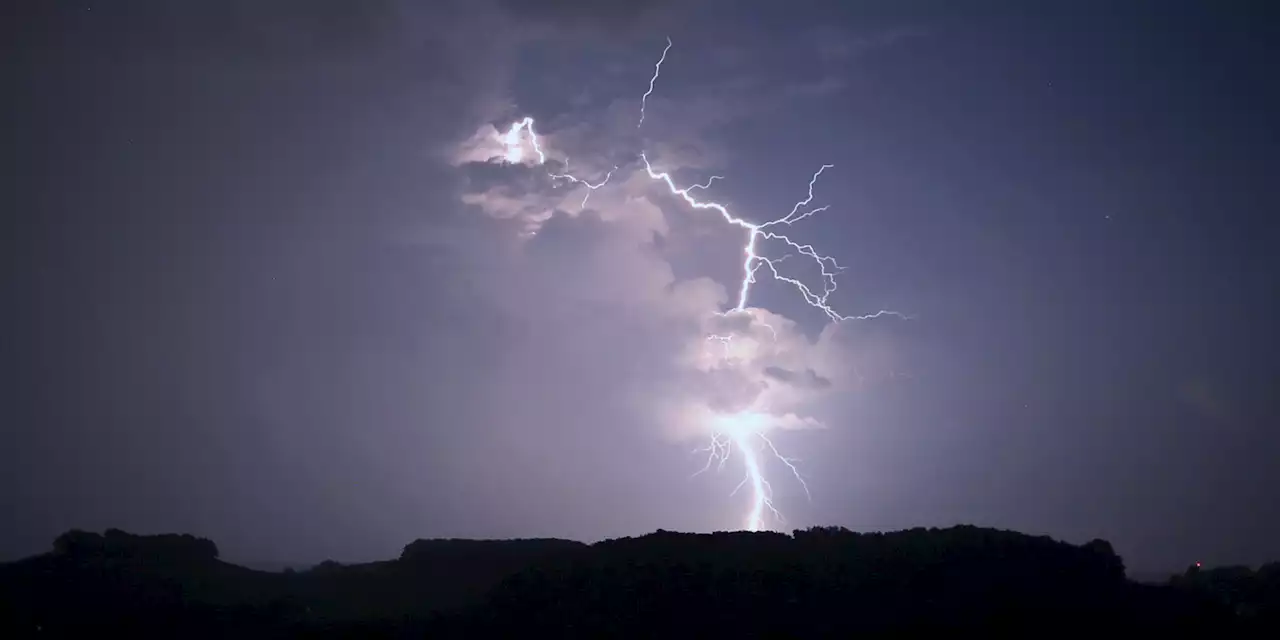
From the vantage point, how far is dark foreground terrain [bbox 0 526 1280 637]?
19281 mm

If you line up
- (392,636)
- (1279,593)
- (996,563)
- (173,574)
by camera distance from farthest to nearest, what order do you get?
(1279,593)
(173,574)
(996,563)
(392,636)

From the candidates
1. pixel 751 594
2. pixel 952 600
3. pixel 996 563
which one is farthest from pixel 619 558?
pixel 996 563

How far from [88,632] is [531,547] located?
1183 centimetres

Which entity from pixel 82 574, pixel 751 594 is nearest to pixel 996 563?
pixel 751 594

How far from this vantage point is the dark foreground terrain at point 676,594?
19.3 meters

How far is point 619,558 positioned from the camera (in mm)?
21625

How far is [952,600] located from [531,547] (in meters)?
12.8

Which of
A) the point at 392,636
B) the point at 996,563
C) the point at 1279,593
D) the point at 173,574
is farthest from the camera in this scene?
the point at 1279,593

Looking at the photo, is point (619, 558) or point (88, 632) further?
point (619, 558)

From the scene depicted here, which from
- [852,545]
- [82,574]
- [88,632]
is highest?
[852,545]

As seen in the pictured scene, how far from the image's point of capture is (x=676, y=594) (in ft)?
65.3

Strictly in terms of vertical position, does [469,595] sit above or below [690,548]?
below

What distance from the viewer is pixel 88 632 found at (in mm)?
19469

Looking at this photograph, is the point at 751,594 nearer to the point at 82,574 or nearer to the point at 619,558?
the point at 619,558
